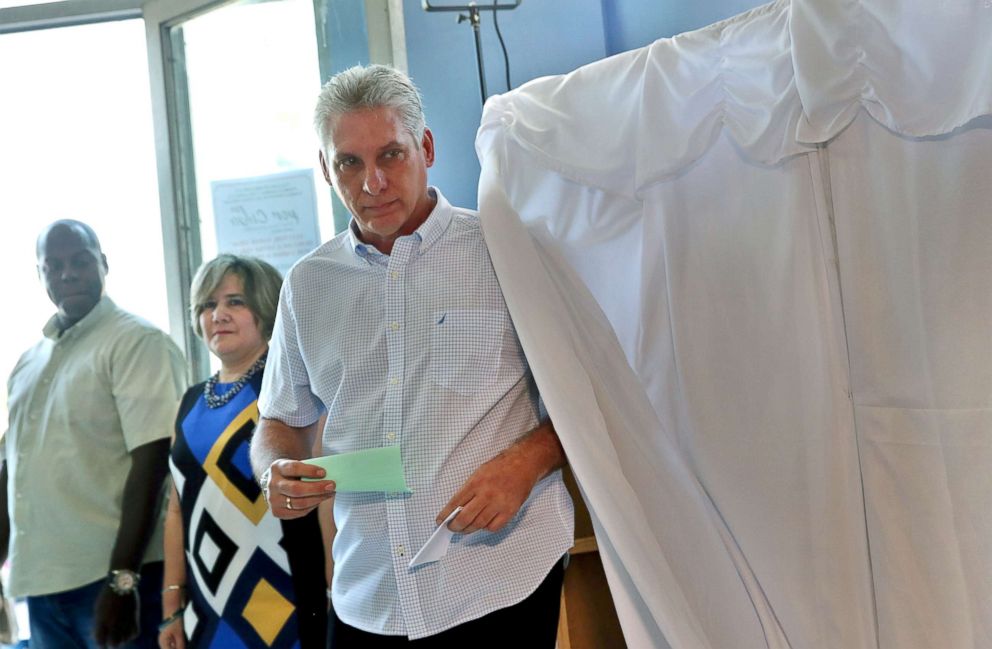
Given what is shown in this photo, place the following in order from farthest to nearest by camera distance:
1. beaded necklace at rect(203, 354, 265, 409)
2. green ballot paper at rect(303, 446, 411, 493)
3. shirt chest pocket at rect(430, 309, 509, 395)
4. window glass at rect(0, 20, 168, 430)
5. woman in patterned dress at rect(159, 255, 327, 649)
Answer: window glass at rect(0, 20, 168, 430)
beaded necklace at rect(203, 354, 265, 409)
woman in patterned dress at rect(159, 255, 327, 649)
shirt chest pocket at rect(430, 309, 509, 395)
green ballot paper at rect(303, 446, 411, 493)

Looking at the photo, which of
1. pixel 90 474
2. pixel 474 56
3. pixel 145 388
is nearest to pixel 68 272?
pixel 145 388

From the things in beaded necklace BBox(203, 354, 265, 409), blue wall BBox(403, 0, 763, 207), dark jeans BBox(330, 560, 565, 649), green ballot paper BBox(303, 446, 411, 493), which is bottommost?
dark jeans BBox(330, 560, 565, 649)

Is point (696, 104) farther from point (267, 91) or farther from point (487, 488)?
point (267, 91)

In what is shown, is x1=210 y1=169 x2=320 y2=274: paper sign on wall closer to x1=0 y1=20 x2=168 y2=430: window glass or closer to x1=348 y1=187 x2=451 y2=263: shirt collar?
x1=0 y1=20 x2=168 y2=430: window glass

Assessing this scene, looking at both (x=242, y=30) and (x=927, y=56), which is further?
(x=242, y=30)

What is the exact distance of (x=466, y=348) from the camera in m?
1.26

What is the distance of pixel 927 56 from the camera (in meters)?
1.17

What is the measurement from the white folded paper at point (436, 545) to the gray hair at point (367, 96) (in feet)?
1.76

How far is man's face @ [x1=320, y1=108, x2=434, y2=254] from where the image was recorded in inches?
50.4

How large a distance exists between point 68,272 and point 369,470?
4.97 feet

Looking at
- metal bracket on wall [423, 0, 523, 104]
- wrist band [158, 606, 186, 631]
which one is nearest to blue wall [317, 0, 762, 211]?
metal bracket on wall [423, 0, 523, 104]

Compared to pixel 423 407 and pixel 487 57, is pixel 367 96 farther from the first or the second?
pixel 487 57

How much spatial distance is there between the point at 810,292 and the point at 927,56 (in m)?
0.34

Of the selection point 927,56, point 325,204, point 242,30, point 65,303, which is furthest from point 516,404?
point 242,30
